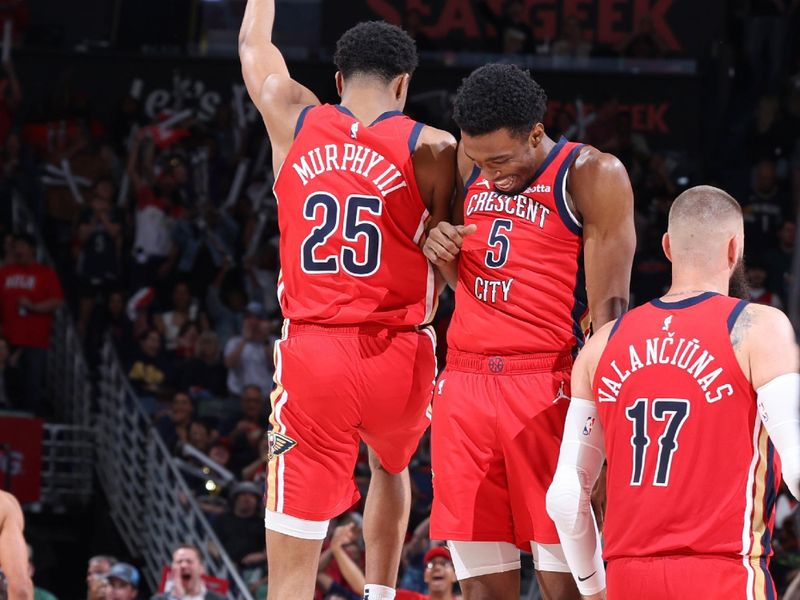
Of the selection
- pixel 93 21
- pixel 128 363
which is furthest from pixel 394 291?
pixel 93 21

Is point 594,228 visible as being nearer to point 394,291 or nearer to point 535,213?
point 535,213

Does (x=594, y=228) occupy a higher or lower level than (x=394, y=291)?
higher

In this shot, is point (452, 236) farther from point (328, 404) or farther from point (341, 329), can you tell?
point (328, 404)

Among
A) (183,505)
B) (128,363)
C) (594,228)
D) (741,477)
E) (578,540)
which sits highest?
(594,228)

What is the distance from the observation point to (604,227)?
14.7 ft

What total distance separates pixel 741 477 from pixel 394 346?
1.48 m

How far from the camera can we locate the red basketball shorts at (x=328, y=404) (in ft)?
15.5

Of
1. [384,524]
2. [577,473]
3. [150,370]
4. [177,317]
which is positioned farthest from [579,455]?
[177,317]

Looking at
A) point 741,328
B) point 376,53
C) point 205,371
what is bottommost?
point 205,371

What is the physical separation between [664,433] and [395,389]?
1.27 m

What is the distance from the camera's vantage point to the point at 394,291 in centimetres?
480

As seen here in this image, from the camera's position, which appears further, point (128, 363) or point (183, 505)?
point (128, 363)

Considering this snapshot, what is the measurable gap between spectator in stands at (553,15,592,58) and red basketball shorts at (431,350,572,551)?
35.1 feet

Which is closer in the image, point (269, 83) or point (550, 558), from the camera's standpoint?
point (550, 558)
